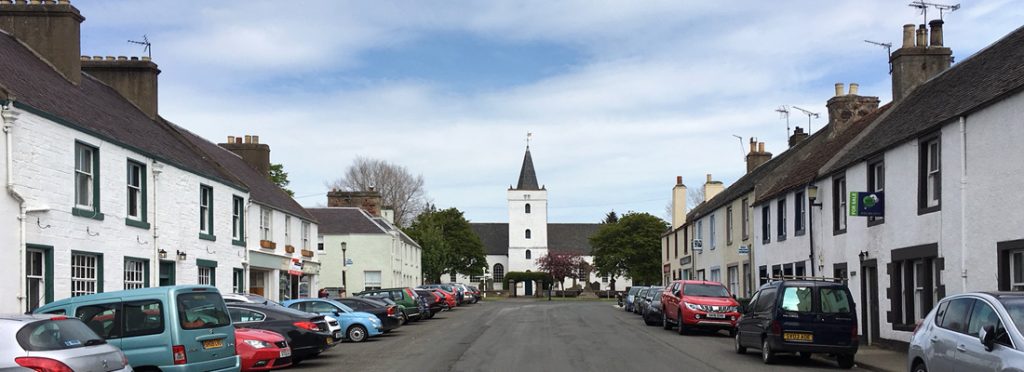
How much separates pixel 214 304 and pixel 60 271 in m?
7.63

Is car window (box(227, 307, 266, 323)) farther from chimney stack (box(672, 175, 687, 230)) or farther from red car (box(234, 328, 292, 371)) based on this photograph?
chimney stack (box(672, 175, 687, 230))

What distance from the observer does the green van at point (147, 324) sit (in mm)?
12453

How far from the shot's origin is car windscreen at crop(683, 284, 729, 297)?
28.2 m

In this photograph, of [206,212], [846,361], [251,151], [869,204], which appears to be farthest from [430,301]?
[846,361]

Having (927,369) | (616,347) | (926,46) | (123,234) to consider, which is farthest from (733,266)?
(927,369)

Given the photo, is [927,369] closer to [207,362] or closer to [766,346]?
[766,346]

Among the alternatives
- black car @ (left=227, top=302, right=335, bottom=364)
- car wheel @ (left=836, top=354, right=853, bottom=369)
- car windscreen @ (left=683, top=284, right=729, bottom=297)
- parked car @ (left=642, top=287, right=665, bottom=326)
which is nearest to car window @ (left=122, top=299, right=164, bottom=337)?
black car @ (left=227, top=302, right=335, bottom=364)

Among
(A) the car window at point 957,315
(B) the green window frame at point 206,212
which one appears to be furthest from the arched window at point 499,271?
(A) the car window at point 957,315

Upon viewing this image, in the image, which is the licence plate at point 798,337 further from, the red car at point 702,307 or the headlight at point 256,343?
the headlight at point 256,343

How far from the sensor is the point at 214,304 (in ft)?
44.2

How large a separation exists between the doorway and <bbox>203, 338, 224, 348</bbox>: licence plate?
51.4 ft

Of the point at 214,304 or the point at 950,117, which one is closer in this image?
the point at 214,304

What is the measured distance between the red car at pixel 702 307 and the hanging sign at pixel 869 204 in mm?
5989

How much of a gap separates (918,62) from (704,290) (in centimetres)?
900
